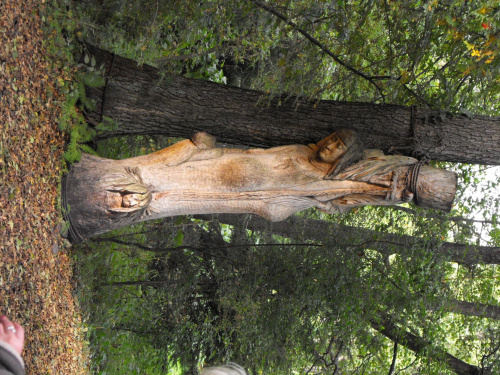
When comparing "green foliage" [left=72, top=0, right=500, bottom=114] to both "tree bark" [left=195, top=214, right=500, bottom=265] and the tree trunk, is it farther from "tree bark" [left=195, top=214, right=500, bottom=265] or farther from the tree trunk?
"tree bark" [left=195, top=214, right=500, bottom=265]

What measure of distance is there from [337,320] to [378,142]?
9.62 ft

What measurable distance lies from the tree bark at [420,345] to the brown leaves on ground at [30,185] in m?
3.86

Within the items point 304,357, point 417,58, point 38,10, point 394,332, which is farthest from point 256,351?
point 38,10

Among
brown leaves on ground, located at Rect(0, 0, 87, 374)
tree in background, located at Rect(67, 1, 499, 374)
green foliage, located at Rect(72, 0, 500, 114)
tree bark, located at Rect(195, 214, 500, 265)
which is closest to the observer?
brown leaves on ground, located at Rect(0, 0, 87, 374)

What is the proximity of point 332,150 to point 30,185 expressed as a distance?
8.63 ft

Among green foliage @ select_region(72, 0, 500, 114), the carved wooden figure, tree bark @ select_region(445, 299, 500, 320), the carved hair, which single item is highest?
green foliage @ select_region(72, 0, 500, 114)

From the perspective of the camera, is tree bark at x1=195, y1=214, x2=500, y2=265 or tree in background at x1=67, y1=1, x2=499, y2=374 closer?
tree in background at x1=67, y1=1, x2=499, y2=374

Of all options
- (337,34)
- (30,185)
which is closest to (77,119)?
(30,185)

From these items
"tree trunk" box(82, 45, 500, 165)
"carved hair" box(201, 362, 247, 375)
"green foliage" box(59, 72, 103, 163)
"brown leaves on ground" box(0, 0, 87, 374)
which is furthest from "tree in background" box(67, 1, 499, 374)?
"carved hair" box(201, 362, 247, 375)

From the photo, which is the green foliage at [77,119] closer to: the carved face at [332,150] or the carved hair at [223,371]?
the carved face at [332,150]

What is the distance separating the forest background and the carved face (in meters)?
0.32

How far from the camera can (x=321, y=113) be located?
4.89 meters

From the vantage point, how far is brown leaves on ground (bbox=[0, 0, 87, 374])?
150 inches

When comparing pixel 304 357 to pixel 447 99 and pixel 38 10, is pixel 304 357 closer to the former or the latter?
pixel 447 99
